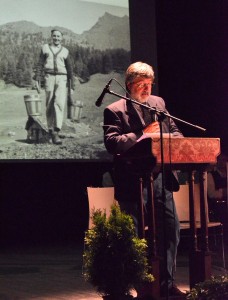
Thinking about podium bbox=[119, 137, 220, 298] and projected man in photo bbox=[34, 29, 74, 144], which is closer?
podium bbox=[119, 137, 220, 298]

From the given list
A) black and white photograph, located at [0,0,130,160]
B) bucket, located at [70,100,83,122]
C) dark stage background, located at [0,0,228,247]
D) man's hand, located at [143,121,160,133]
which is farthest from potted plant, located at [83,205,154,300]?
dark stage background, located at [0,0,228,247]

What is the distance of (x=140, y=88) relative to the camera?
12.8 feet

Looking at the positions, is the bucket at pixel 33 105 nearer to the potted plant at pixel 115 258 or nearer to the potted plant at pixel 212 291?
the potted plant at pixel 115 258

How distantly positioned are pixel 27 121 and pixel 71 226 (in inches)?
76.0

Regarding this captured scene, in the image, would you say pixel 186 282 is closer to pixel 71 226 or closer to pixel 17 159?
pixel 17 159

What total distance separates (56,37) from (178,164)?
382cm

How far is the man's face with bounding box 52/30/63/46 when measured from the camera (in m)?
7.09

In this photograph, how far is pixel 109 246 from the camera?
344cm

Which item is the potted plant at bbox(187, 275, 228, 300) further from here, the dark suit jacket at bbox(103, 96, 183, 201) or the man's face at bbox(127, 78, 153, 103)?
the man's face at bbox(127, 78, 153, 103)

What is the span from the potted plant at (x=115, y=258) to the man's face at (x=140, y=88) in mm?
805

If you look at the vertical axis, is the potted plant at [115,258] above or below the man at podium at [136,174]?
below

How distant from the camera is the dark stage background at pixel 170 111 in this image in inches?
313

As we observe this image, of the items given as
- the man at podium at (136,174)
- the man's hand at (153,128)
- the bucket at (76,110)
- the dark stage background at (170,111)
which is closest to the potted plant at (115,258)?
the man at podium at (136,174)

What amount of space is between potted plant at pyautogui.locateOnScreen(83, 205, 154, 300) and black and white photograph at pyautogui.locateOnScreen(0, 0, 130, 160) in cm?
350
